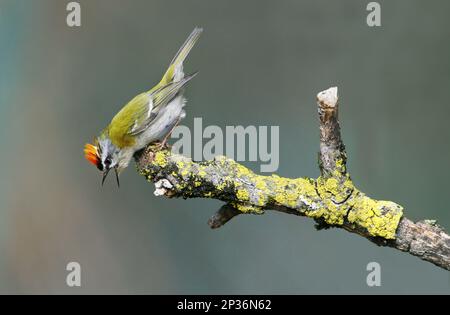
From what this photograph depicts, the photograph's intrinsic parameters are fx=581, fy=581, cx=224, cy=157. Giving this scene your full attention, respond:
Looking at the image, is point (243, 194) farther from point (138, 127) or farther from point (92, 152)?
point (92, 152)

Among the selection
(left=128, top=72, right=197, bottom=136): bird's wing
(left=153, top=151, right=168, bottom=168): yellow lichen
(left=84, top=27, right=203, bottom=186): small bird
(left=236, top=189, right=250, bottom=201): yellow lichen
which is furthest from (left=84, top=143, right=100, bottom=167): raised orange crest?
(left=236, top=189, right=250, bottom=201): yellow lichen

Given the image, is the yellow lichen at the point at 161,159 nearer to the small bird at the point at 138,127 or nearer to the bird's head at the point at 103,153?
the small bird at the point at 138,127

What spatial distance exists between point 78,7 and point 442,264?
265 centimetres

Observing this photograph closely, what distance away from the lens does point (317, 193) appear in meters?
2.29

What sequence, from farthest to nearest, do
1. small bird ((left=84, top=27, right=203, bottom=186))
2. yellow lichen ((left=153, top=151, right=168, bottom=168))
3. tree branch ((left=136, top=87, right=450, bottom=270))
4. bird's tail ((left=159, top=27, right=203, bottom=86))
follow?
bird's tail ((left=159, top=27, right=203, bottom=86)), small bird ((left=84, top=27, right=203, bottom=186)), yellow lichen ((left=153, top=151, right=168, bottom=168)), tree branch ((left=136, top=87, right=450, bottom=270))

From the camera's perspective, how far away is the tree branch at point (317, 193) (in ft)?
7.25

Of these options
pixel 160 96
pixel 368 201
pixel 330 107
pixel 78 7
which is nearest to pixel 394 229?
pixel 368 201

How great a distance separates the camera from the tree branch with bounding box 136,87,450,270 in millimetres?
2211

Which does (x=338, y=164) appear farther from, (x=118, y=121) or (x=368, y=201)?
(x=118, y=121)

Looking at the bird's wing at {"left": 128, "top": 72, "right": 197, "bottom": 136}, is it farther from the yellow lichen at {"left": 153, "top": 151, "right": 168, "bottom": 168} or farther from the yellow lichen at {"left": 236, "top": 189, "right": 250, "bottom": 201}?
the yellow lichen at {"left": 236, "top": 189, "right": 250, "bottom": 201}

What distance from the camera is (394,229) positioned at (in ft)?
7.22

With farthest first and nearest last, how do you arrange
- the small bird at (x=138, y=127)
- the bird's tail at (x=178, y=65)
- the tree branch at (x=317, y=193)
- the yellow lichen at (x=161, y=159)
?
the bird's tail at (x=178, y=65) < the small bird at (x=138, y=127) < the yellow lichen at (x=161, y=159) < the tree branch at (x=317, y=193)

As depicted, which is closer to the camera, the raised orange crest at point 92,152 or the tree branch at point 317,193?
the tree branch at point 317,193

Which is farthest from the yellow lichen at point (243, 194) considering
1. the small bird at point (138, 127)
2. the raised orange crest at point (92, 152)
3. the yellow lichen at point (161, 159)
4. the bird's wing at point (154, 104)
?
the raised orange crest at point (92, 152)
